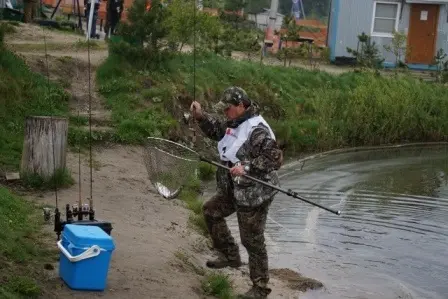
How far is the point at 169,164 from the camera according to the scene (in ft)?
32.9

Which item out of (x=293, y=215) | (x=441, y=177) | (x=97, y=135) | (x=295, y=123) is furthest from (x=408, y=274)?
(x=295, y=123)

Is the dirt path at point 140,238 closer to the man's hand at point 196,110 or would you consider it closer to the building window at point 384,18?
the man's hand at point 196,110

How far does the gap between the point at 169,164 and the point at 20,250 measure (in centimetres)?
→ 163

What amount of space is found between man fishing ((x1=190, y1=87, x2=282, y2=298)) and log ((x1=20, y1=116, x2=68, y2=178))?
3397 millimetres

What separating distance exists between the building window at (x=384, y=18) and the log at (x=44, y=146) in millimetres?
28232

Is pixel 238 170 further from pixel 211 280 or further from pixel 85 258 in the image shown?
pixel 85 258

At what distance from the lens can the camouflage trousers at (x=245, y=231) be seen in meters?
9.76

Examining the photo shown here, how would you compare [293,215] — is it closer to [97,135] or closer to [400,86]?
[97,135]

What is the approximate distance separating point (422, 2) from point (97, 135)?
80.8ft

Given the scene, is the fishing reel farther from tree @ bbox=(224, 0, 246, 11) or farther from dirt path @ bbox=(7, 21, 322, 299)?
tree @ bbox=(224, 0, 246, 11)

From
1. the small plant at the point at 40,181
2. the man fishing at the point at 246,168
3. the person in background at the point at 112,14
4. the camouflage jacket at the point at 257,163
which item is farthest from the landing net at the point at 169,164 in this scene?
the person in background at the point at 112,14

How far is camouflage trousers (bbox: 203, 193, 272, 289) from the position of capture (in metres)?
9.76

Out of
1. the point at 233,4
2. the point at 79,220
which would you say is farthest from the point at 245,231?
the point at 233,4

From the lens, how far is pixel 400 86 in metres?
28.0
